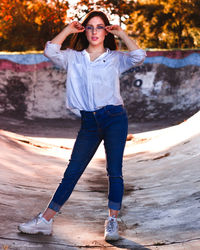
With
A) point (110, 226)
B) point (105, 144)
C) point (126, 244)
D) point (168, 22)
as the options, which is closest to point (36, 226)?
point (110, 226)

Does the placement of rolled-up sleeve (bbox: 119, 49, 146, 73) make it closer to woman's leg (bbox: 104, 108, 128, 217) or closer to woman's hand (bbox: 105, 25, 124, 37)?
woman's hand (bbox: 105, 25, 124, 37)

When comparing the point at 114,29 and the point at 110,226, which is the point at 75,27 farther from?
the point at 110,226

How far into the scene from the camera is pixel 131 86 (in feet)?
60.8

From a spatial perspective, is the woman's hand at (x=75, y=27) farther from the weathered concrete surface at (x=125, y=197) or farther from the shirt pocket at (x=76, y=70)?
the weathered concrete surface at (x=125, y=197)

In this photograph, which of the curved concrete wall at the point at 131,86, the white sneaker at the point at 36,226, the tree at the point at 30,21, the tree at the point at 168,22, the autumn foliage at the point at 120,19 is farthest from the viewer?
the tree at the point at 30,21

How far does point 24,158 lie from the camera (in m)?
7.95

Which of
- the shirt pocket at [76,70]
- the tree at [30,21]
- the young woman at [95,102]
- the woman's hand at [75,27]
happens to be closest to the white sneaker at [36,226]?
the young woman at [95,102]

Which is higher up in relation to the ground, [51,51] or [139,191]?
[51,51]

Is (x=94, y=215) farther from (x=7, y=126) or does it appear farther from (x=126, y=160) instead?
(x=7, y=126)

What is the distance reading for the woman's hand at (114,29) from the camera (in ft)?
11.0

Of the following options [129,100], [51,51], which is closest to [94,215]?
[51,51]

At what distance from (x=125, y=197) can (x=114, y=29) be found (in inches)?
103

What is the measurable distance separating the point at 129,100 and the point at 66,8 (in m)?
12.7

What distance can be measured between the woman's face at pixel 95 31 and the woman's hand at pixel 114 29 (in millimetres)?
49
